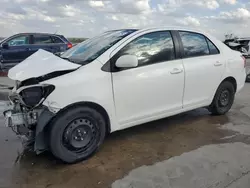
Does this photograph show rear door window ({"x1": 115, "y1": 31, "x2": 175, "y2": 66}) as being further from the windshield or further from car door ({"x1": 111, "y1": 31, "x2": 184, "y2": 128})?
the windshield

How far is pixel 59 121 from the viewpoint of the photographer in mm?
3586

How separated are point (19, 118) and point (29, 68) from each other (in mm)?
669

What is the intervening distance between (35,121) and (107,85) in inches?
40.4

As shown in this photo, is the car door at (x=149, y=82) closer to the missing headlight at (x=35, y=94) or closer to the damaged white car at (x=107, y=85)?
the damaged white car at (x=107, y=85)

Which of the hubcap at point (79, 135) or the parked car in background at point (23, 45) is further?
the parked car in background at point (23, 45)

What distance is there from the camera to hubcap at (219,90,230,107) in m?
5.74

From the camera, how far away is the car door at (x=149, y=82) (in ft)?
13.5

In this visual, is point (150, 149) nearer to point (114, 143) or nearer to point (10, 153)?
point (114, 143)

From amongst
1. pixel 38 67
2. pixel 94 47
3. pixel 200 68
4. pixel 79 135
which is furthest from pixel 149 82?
pixel 38 67

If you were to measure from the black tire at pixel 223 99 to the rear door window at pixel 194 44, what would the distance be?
82 cm

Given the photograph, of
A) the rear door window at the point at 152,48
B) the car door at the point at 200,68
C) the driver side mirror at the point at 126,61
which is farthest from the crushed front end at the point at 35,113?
the car door at the point at 200,68

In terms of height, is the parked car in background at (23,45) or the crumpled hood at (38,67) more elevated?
the parked car in background at (23,45)

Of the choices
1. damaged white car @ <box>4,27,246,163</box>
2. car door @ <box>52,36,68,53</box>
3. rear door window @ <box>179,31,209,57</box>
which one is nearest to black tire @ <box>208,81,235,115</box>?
damaged white car @ <box>4,27,246,163</box>

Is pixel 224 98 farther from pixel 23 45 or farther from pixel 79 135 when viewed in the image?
pixel 23 45
